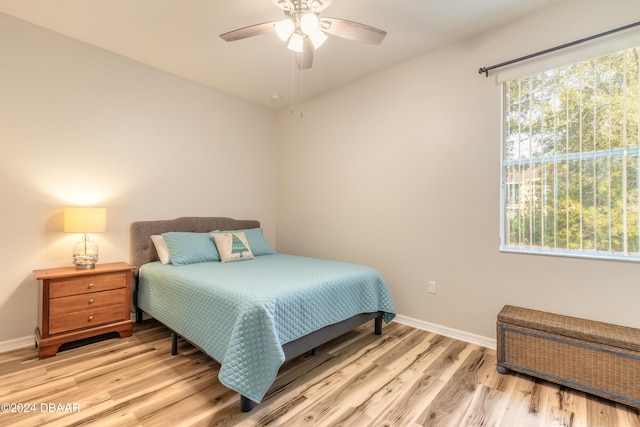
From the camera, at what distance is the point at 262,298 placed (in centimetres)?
180

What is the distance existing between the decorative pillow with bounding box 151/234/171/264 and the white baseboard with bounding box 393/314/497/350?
239cm

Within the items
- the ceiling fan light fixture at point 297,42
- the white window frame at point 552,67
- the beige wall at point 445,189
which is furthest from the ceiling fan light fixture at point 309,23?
the white window frame at point 552,67

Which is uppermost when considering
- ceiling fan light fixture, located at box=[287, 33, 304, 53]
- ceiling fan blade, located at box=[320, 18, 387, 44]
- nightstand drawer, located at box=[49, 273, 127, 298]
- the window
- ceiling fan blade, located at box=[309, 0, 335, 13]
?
ceiling fan blade, located at box=[309, 0, 335, 13]

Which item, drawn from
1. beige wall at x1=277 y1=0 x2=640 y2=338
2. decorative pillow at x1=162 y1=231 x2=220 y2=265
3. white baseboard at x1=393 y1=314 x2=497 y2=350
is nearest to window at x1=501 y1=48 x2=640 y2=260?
beige wall at x1=277 y1=0 x2=640 y2=338

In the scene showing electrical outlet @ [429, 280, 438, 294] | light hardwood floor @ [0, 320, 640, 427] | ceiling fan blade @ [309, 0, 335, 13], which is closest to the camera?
light hardwood floor @ [0, 320, 640, 427]

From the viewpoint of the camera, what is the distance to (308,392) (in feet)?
6.20

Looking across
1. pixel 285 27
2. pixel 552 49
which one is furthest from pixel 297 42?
pixel 552 49

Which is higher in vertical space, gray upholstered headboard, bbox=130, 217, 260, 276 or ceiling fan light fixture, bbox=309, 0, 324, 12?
ceiling fan light fixture, bbox=309, 0, 324, 12

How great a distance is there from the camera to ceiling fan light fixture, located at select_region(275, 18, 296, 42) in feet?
6.16

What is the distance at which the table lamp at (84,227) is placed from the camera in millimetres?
2477

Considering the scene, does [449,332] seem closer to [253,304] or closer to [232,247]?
[253,304]

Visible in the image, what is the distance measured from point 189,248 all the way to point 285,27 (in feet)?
7.06

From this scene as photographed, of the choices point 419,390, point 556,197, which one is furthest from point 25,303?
point 556,197

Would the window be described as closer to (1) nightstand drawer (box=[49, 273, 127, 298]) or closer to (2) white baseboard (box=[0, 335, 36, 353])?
(1) nightstand drawer (box=[49, 273, 127, 298])
